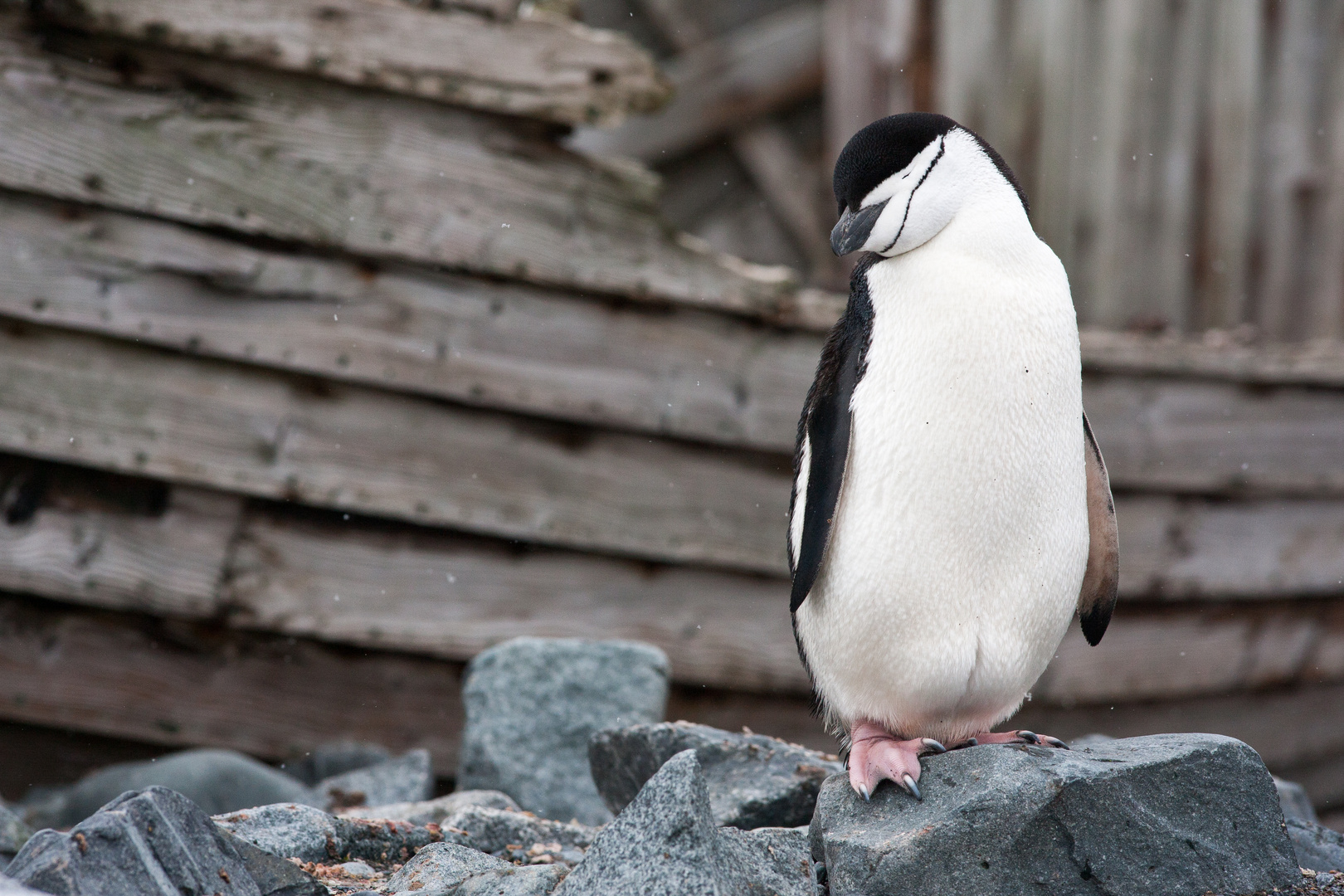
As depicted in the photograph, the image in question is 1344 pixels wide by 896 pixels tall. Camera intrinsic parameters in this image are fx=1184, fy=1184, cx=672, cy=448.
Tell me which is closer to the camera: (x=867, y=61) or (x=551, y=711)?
(x=551, y=711)

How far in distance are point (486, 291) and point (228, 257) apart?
1.99 feet

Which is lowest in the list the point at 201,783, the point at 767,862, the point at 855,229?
the point at 201,783

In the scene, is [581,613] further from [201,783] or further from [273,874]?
[273,874]

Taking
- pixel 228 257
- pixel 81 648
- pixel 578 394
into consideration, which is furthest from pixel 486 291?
pixel 81 648

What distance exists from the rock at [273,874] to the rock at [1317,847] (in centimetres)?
146

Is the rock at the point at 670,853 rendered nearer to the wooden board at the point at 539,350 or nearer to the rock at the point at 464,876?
the rock at the point at 464,876

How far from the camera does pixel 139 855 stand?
1.37 m

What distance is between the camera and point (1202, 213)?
3.53 m

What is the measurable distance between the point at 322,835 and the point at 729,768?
726 mm

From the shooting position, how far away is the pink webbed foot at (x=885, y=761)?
1.69 metres

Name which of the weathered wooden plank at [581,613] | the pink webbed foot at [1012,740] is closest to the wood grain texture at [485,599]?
the weathered wooden plank at [581,613]

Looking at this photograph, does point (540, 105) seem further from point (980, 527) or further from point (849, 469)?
point (980, 527)

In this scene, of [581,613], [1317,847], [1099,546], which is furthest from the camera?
[581,613]

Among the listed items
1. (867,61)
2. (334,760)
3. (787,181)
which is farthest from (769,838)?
(787,181)
